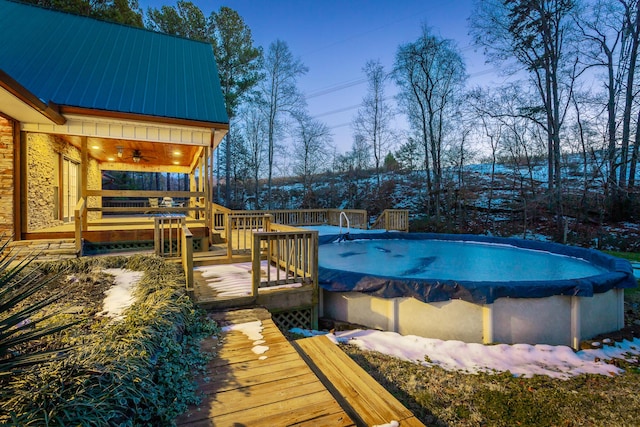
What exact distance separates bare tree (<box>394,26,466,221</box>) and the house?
10629 millimetres

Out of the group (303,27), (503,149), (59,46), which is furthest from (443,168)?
(59,46)

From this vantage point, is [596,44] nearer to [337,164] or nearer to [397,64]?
[397,64]

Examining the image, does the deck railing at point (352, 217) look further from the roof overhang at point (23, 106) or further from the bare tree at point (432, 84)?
the roof overhang at point (23, 106)

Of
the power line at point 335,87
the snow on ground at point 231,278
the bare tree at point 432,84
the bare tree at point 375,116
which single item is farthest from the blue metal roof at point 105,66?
the bare tree at point 375,116

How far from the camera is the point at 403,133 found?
62.4 feet

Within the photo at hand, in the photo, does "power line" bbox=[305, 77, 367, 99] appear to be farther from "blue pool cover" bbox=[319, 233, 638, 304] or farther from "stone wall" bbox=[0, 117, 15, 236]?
"blue pool cover" bbox=[319, 233, 638, 304]

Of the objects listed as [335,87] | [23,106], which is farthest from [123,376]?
[335,87]

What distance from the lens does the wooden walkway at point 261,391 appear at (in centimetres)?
182

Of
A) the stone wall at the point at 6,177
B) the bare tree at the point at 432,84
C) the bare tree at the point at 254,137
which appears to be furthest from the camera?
the bare tree at the point at 254,137

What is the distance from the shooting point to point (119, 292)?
3984 millimetres

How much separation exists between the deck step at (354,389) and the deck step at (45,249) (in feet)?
17.7

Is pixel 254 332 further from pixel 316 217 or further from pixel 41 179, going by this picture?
pixel 316 217

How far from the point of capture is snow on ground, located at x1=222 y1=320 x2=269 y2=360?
2740 mm

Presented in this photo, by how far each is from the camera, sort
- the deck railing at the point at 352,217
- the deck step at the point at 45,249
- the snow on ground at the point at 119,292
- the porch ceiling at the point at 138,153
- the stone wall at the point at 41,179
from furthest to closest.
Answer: the deck railing at the point at 352,217, the porch ceiling at the point at 138,153, the stone wall at the point at 41,179, the deck step at the point at 45,249, the snow on ground at the point at 119,292
